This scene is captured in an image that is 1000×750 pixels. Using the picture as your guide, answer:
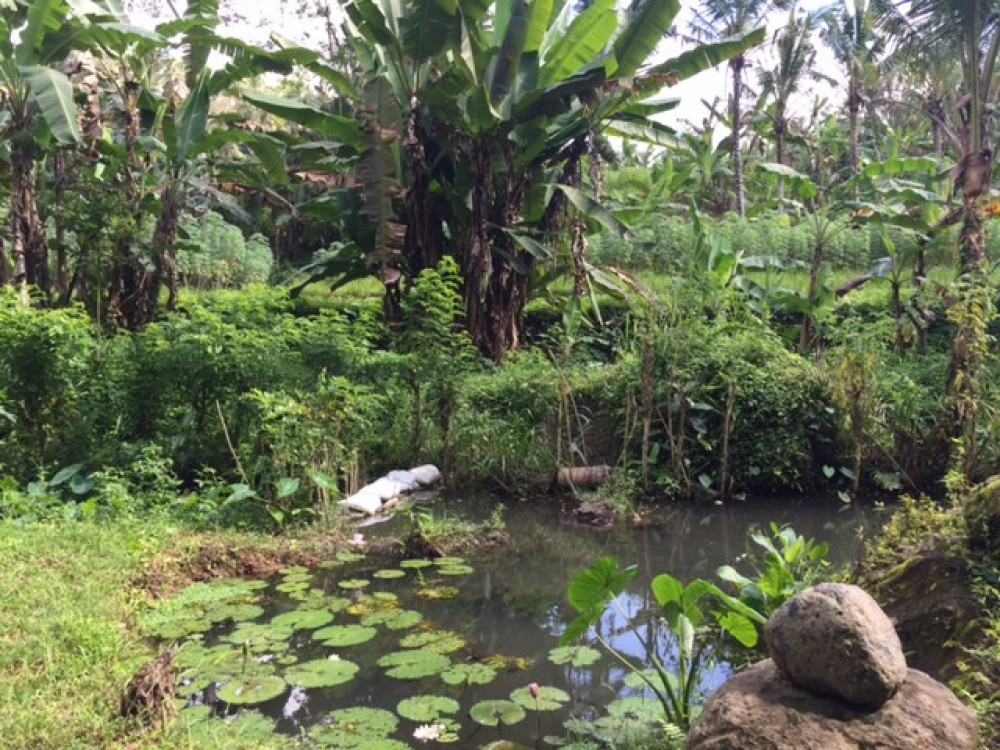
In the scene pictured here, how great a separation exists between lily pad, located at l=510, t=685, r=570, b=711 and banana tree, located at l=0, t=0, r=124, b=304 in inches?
278

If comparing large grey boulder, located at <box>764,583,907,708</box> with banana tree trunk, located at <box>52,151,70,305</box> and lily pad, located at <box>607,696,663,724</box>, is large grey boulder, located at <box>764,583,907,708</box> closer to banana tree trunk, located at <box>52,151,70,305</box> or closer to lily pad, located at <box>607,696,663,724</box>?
lily pad, located at <box>607,696,663,724</box>

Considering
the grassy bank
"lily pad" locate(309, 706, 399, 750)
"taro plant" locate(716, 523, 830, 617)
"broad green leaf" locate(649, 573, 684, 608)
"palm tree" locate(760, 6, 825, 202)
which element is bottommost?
"lily pad" locate(309, 706, 399, 750)

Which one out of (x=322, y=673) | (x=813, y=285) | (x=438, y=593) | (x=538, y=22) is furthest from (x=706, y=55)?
(x=322, y=673)

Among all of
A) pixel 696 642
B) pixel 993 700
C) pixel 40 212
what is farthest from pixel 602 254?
pixel 993 700

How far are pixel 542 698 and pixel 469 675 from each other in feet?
1.26

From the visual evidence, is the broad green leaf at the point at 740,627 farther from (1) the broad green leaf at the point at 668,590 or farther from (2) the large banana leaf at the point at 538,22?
(2) the large banana leaf at the point at 538,22

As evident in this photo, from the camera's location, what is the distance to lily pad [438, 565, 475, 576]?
527 cm

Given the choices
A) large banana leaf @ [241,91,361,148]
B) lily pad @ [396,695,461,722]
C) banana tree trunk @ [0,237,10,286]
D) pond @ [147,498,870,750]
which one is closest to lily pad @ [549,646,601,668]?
pond @ [147,498,870,750]

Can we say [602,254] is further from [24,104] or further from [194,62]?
[24,104]

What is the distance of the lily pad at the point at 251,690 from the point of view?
3437mm

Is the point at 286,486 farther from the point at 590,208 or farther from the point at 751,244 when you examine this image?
the point at 751,244

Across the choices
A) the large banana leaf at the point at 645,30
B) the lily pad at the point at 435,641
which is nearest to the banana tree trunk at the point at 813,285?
the large banana leaf at the point at 645,30

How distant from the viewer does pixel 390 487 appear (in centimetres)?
706

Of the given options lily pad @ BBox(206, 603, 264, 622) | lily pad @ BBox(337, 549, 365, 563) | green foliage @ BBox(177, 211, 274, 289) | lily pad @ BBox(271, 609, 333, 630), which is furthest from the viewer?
green foliage @ BBox(177, 211, 274, 289)
